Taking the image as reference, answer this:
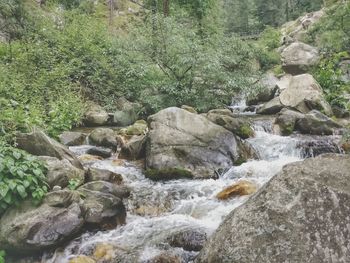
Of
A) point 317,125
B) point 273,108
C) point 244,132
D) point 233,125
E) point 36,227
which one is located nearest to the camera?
point 36,227

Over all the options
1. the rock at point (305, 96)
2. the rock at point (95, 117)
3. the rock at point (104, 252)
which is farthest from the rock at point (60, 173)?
the rock at point (305, 96)

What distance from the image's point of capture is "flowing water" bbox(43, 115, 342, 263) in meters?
6.02

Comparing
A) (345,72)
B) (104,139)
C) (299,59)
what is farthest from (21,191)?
(299,59)

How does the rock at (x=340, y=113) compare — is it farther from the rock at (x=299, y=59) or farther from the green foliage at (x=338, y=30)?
the rock at (x=299, y=59)

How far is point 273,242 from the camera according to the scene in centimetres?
390

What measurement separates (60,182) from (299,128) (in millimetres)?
9120

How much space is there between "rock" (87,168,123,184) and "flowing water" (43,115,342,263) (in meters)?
0.27

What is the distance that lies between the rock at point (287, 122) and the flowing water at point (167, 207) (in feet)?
4.93

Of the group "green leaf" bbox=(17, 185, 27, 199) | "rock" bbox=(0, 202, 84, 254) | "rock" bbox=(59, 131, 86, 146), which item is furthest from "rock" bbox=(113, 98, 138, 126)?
"green leaf" bbox=(17, 185, 27, 199)

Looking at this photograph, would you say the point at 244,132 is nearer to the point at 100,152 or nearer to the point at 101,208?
the point at 100,152

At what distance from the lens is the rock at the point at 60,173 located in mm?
6676

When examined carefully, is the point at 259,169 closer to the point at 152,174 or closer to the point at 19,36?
the point at 152,174

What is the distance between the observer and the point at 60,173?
6.87 meters

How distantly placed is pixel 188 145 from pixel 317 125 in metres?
5.34
